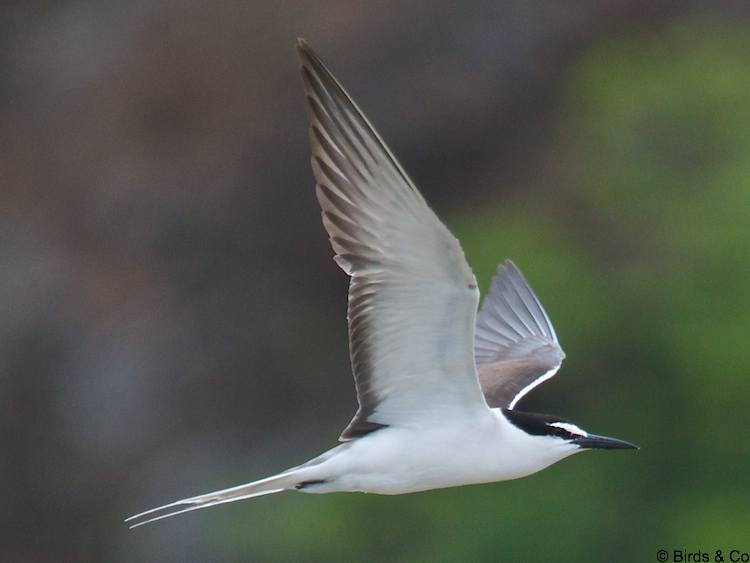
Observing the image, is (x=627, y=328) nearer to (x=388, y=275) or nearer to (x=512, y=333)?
(x=512, y=333)

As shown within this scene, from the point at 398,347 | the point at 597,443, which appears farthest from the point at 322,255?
the point at 398,347

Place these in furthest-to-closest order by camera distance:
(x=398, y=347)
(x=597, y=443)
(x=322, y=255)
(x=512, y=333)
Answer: (x=322, y=255) < (x=512, y=333) < (x=597, y=443) < (x=398, y=347)

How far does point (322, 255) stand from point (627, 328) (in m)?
2.13

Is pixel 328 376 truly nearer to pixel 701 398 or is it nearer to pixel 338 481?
pixel 701 398

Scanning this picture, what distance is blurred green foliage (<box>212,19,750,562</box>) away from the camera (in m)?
9.11

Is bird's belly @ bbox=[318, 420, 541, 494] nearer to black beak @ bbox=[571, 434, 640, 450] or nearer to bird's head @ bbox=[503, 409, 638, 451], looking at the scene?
bird's head @ bbox=[503, 409, 638, 451]

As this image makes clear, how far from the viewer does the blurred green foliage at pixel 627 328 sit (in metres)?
9.11

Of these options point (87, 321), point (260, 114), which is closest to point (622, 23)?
point (260, 114)

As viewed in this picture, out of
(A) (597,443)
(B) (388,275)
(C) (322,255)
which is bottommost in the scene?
(A) (597,443)

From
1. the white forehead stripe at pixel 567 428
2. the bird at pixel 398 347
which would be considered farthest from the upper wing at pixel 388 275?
the white forehead stripe at pixel 567 428

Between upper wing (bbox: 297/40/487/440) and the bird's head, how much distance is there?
0.23 meters

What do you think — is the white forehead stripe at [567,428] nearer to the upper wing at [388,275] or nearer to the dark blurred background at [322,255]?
the upper wing at [388,275]

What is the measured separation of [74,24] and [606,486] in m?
5.68

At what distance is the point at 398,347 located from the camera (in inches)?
192
